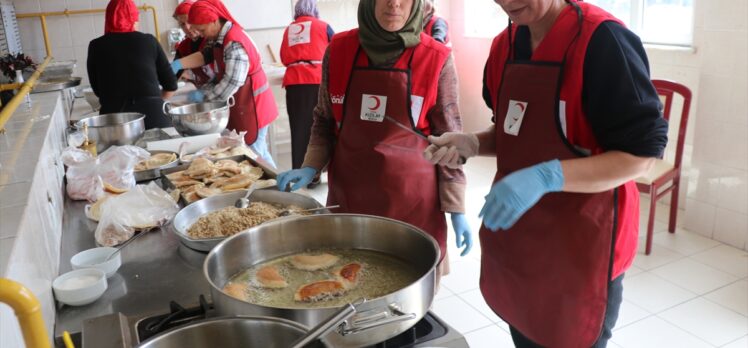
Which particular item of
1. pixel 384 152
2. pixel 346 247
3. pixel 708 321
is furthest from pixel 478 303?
pixel 346 247

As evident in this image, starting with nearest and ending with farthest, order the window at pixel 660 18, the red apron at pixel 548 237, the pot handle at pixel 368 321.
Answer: the pot handle at pixel 368 321, the red apron at pixel 548 237, the window at pixel 660 18

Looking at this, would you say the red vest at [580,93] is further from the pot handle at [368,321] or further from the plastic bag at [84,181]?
the plastic bag at [84,181]

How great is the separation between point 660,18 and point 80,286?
4040mm

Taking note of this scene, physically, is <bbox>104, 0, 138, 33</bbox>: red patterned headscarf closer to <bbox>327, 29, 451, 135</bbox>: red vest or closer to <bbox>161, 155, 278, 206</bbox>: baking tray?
<bbox>161, 155, 278, 206</bbox>: baking tray

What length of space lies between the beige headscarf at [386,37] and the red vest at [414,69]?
0.03 meters

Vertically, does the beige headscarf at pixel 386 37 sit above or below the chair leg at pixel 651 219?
above

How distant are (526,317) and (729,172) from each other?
100 inches

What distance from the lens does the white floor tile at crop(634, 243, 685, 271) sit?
3219 mm

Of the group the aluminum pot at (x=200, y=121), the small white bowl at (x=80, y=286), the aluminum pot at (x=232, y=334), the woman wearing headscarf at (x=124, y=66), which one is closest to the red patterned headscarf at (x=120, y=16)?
the woman wearing headscarf at (x=124, y=66)

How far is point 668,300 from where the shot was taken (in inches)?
112

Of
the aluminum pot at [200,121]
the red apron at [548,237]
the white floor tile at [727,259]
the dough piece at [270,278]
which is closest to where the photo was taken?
the dough piece at [270,278]

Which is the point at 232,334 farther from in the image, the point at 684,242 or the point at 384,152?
the point at 684,242

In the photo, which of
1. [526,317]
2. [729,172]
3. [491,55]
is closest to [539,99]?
[491,55]

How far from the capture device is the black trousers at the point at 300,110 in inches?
169
